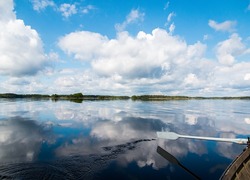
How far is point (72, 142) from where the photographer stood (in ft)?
52.7

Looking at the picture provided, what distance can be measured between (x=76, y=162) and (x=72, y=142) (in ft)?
16.2

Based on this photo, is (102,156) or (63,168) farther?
(102,156)

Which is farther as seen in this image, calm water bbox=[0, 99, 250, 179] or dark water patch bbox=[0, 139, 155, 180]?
calm water bbox=[0, 99, 250, 179]

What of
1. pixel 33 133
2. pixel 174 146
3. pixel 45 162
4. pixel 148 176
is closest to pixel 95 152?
pixel 45 162

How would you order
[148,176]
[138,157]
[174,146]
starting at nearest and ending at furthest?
[148,176] → [138,157] → [174,146]

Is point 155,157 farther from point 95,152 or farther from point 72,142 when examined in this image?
point 72,142

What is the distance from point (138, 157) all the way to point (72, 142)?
6.05 m

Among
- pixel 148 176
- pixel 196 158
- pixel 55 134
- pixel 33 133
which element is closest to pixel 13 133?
pixel 33 133

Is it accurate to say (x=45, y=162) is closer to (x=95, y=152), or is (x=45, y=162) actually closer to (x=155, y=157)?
(x=95, y=152)

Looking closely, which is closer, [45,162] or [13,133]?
[45,162]

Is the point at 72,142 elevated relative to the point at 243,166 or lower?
lower

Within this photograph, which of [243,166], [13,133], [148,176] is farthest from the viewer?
[13,133]

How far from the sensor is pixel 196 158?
13.1 meters

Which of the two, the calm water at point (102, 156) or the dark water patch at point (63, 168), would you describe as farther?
Answer: the calm water at point (102, 156)
